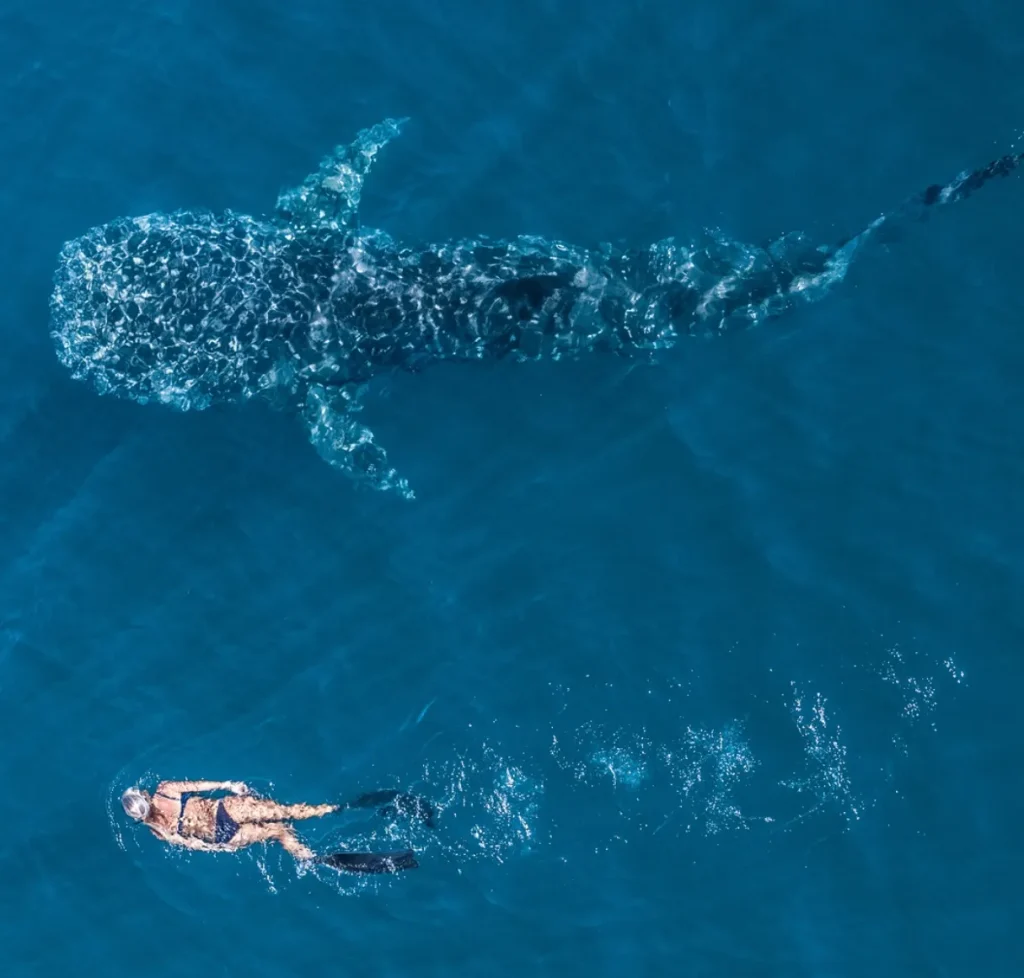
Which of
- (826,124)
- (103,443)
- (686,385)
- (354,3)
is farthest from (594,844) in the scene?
(354,3)

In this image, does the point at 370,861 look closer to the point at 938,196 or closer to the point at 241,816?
the point at 241,816

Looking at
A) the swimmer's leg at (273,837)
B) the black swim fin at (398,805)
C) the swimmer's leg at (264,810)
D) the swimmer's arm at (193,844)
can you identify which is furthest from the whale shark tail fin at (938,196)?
the swimmer's arm at (193,844)

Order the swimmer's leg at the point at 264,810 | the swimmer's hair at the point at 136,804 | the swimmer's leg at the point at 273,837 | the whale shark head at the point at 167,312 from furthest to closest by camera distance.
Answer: the whale shark head at the point at 167,312, the swimmer's hair at the point at 136,804, the swimmer's leg at the point at 264,810, the swimmer's leg at the point at 273,837

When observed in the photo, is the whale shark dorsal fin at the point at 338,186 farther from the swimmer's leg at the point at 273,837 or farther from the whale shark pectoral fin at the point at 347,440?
the swimmer's leg at the point at 273,837

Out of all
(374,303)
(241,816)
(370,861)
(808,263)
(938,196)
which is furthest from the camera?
(374,303)

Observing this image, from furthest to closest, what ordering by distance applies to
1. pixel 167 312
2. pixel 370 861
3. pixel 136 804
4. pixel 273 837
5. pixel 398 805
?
pixel 167 312, pixel 136 804, pixel 273 837, pixel 398 805, pixel 370 861

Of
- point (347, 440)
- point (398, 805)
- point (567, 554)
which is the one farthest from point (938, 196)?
point (398, 805)
